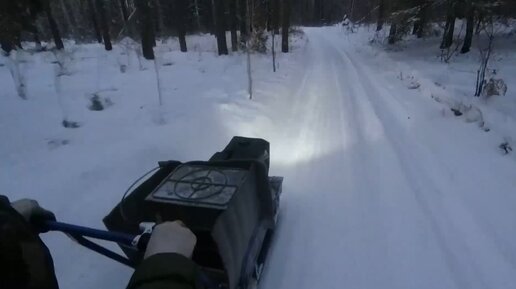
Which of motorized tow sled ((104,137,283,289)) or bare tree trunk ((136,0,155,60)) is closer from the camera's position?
motorized tow sled ((104,137,283,289))

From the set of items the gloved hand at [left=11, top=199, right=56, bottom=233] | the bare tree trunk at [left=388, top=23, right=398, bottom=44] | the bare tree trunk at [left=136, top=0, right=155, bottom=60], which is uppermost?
the bare tree trunk at [left=136, top=0, right=155, bottom=60]

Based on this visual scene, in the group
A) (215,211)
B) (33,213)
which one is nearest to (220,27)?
(215,211)

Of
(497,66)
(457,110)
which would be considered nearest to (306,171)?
(457,110)

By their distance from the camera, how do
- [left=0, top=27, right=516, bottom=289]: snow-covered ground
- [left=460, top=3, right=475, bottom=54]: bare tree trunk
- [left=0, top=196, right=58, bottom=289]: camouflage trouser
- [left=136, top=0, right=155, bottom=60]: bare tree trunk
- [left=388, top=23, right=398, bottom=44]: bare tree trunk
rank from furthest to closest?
[left=388, top=23, right=398, bottom=44]: bare tree trunk < [left=460, top=3, right=475, bottom=54]: bare tree trunk < [left=136, top=0, right=155, bottom=60]: bare tree trunk < [left=0, top=27, right=516, bottom=289]: snow-covered ground < [left=0, top=196, right=58, bottom=289]: camouflage trouser

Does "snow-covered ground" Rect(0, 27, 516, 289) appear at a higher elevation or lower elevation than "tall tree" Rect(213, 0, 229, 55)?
lower

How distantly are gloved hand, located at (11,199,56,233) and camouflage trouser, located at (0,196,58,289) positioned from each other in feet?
1.42

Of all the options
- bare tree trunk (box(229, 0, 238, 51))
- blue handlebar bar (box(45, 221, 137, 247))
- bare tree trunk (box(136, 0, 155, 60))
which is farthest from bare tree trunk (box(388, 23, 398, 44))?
blue handlebar bar (box(45, 221, 137, 247))

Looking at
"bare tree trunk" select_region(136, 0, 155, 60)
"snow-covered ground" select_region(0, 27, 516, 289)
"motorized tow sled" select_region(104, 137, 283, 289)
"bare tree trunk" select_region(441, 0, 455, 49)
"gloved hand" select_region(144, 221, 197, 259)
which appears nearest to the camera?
"gloved hand" select_region(144, 221, 197, 259)

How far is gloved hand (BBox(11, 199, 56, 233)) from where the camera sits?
5.65 ft

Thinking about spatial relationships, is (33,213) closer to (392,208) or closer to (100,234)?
(100,234)

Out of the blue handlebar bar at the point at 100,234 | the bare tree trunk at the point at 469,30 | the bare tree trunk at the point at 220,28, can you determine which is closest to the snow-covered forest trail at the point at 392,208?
the blue handlebar bar at the point at 100,234

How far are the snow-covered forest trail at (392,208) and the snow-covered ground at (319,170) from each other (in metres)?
0.01

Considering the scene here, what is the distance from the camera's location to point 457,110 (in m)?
7.07

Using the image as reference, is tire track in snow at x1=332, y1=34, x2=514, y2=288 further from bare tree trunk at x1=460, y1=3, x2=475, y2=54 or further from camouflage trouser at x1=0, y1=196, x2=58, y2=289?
bare tree trunk at x1=460, y1=3, x2=475, y2=54
